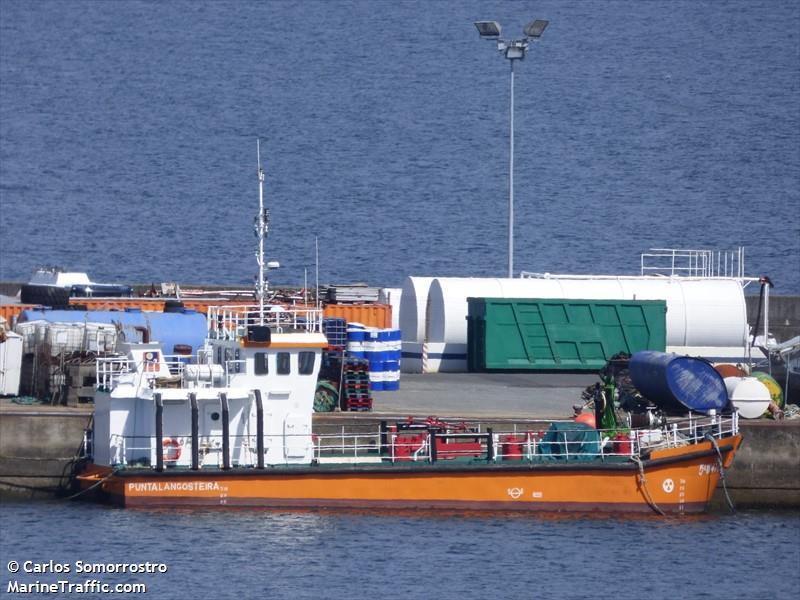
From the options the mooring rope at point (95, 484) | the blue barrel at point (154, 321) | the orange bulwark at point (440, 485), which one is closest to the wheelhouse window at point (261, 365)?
the orange bulwark at point (440, 485)

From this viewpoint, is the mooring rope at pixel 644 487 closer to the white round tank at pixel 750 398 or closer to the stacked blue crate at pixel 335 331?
the white round tank at pixel 750 398

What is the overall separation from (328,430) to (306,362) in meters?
1.90

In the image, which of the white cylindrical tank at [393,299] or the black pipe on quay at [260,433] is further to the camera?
the white cylindrical tank at [393,299]

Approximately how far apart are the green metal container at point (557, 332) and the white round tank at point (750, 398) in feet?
24.9

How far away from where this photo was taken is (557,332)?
151 feet

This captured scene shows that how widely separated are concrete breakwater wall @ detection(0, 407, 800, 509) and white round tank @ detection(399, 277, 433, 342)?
32.5 feet

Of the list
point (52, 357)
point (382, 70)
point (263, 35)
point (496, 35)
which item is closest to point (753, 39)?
point (382, 70)

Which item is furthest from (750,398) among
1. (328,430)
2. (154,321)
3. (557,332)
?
(154,321)

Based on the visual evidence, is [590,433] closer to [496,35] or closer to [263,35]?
[496,35]

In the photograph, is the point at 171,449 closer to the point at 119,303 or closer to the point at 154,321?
the point at 154,321

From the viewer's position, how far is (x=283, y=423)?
3612 cm

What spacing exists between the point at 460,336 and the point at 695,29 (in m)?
109

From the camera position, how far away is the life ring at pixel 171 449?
3547 centimetres

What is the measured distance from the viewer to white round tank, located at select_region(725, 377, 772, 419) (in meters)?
38.3
